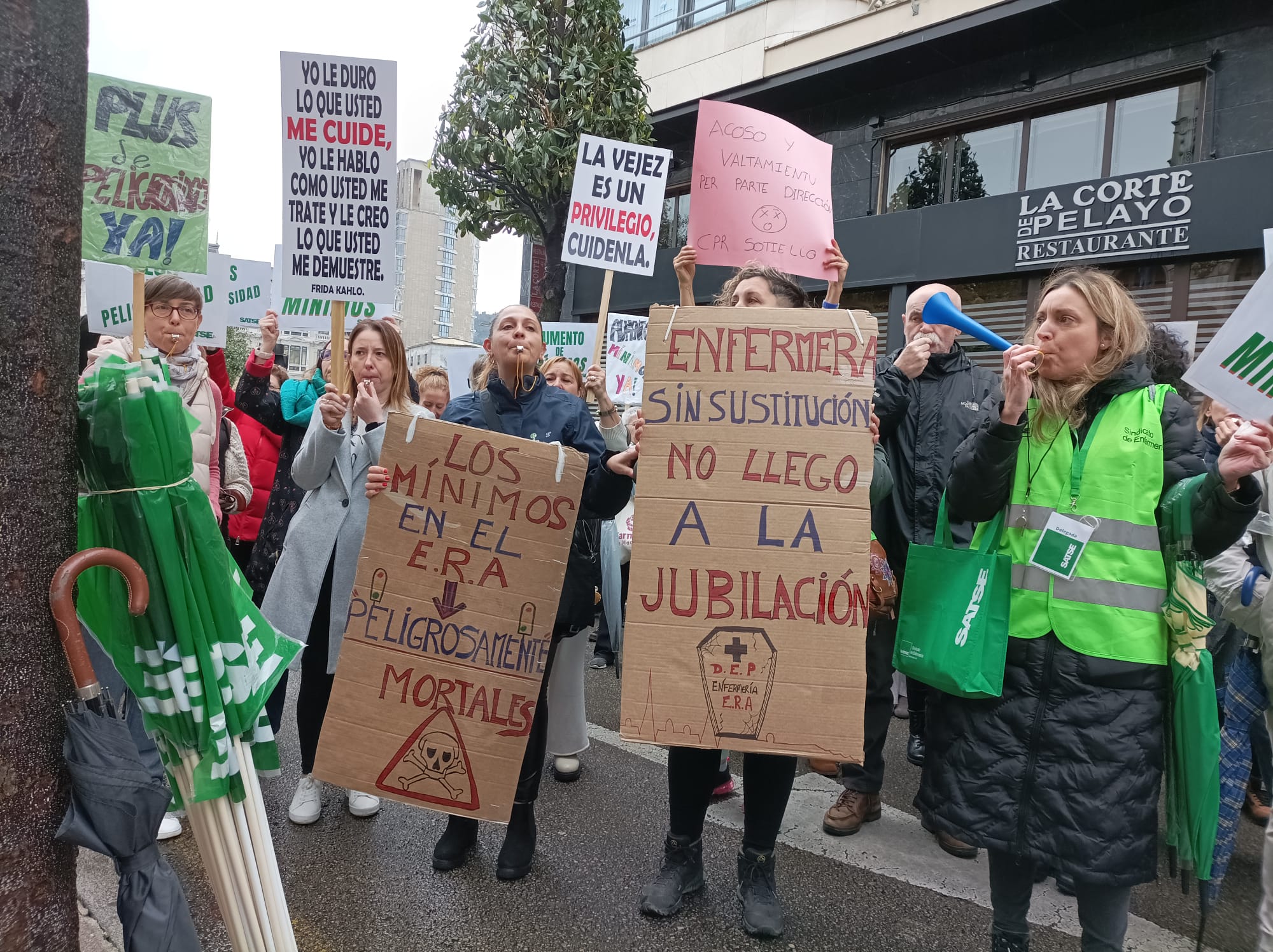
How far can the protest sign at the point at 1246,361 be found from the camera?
2.03 meters

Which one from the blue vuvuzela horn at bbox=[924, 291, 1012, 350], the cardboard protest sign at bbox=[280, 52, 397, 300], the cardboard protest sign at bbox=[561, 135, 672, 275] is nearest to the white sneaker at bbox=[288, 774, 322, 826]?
the cardboard protest sign at bbox=[280, 52, 397, 300]

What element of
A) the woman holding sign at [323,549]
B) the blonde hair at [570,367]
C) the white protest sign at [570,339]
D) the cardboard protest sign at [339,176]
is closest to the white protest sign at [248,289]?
the white protest sign at [570,339]

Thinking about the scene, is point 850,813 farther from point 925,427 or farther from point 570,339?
point 570,339

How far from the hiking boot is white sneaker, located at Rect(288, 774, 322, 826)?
1.96m

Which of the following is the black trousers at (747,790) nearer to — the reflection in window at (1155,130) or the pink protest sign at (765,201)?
the pink protest sign at (765,201)

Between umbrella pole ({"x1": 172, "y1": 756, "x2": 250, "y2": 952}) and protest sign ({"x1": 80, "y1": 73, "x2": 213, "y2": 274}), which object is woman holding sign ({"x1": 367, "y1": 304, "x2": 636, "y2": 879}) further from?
protest sign ({"x1": 80, "y1": 73, "x2": 213, "y2": 274})

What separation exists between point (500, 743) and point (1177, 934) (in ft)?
7.29

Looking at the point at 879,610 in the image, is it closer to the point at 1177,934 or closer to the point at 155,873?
the point at 1177,934

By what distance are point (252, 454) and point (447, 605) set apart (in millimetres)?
2483

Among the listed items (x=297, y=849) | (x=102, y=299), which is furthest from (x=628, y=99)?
(x=297, y=849)

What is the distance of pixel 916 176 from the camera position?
35.2 ft

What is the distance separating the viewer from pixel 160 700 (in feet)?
5.94

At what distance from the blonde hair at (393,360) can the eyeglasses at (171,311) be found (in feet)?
2.27

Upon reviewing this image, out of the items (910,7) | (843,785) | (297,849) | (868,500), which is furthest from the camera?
(910,7)
